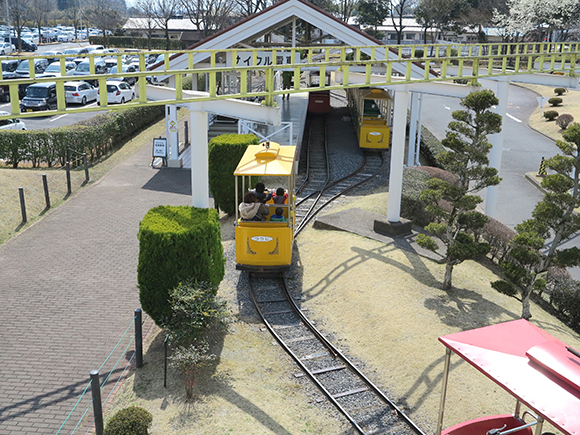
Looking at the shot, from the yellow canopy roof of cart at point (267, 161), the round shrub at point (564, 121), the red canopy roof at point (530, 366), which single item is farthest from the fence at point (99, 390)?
the round shrub at point (564, 121)

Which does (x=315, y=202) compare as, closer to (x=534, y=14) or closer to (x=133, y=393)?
(x=133, y=393)

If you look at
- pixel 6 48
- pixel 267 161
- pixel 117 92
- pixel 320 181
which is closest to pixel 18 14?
pixel 6 48

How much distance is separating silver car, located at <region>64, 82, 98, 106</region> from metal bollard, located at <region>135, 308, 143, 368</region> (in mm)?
30692

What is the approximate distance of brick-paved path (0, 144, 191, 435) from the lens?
9500mm

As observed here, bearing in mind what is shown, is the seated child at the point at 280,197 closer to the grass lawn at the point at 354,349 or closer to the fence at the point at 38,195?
the grass lawn at the point at 354,349

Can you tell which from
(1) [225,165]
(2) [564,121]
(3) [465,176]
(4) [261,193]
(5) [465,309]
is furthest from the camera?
(2) [564,121]

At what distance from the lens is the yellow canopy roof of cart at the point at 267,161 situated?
1315cm

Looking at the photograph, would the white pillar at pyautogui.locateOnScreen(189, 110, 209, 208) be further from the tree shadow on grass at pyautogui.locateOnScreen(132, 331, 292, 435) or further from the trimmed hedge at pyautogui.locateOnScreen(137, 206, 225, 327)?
the tree shadow on grass at pyautogui.locateOnScreen(132, 331, 292, 435)

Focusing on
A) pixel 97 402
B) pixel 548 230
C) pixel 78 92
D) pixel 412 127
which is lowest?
pixel 97 402

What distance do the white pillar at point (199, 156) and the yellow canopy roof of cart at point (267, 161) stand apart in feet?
3.05

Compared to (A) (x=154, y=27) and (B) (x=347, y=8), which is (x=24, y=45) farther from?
(B) (x=347, y=8)

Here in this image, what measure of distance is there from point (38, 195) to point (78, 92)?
799 inches

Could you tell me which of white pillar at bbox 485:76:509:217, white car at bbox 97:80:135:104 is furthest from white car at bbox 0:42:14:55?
white pillar at bbox 485:76:509:217

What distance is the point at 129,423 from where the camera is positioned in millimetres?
8055
